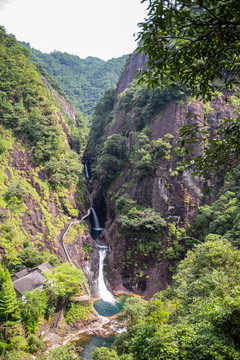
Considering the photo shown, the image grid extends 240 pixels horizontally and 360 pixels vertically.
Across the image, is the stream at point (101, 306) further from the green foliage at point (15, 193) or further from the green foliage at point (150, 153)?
the green foliage at point (15, 193)

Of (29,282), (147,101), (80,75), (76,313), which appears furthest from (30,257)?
(80,75)

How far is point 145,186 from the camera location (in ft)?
97.9

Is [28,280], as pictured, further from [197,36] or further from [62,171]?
[197,36]

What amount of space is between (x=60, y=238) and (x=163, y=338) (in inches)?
854

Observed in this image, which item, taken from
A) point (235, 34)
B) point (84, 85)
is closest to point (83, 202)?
point (235, 34)

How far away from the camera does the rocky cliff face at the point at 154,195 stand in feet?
82.4

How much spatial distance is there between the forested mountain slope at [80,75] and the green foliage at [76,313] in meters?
77.9

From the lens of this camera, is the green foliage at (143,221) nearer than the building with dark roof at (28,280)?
No

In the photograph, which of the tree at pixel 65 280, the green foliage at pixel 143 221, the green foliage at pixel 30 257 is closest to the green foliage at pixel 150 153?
the green foliage at pixel 143 221

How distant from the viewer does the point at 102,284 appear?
26.0 meters

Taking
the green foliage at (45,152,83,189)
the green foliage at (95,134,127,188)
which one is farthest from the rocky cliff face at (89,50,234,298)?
the green foliage at (45,152,83,189)

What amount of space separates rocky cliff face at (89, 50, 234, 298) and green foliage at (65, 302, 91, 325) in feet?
18.0

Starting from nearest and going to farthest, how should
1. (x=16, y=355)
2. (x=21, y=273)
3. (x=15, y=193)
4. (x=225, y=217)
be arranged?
(x=16, y=355), (x=21, y=273), (x=225, y=217), (x=15, y=193)

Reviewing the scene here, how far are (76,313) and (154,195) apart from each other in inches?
618
